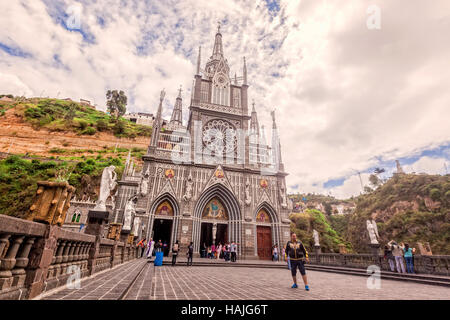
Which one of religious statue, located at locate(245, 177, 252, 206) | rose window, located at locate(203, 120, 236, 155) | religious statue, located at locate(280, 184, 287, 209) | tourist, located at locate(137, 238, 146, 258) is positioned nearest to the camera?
tourist, located at locate(137, 238, 146, 258)

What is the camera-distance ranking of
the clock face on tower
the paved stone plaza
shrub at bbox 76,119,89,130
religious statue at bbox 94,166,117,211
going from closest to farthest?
the paved stone plaza < religious statue at bbox 94,166,117,211 < the clock face on tower < shrub at bbox 76,119,89,130

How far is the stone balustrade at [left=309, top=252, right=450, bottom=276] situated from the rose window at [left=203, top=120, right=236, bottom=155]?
1329cm

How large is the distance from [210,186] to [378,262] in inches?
539

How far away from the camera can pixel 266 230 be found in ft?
70.3

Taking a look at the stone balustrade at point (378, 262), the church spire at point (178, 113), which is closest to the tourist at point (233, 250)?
Result: the stone balustrade at point (378, 262)

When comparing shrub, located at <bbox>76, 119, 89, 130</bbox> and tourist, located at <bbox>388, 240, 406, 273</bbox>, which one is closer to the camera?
tourist, located at <bbox>388, 240, 406, 273</bbox>

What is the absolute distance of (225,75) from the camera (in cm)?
2770

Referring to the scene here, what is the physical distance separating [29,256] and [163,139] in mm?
20673

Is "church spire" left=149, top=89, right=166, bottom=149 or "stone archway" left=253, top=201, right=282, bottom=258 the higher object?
"church spire" left=149, top=89, right=166, bottom=149

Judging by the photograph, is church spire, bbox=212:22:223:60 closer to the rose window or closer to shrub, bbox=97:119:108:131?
the rose window

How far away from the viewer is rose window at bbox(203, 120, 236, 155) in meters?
23.5

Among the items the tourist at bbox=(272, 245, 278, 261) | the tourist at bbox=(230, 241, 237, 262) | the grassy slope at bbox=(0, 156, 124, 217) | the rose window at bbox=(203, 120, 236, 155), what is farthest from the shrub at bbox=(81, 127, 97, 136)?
the tourist at bbox=(272, 245, 278, 261)
